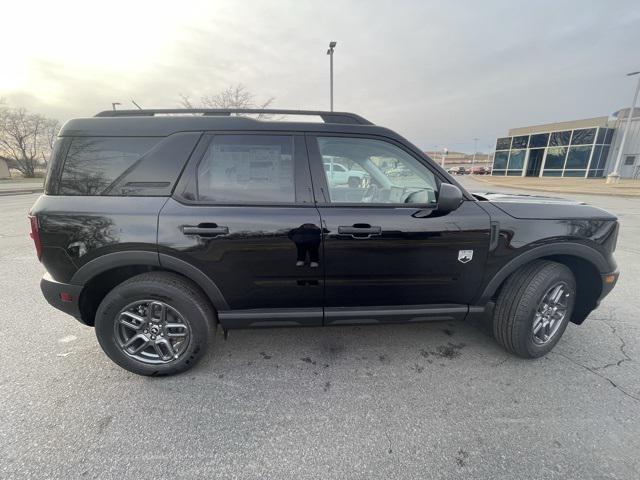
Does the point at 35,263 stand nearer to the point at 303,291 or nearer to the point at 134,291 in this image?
the point at 134,291

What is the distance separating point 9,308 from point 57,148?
2476mm

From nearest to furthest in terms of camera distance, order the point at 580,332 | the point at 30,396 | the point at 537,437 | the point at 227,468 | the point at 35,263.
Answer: the point at 227,468
the point at 537,437
the point at 30,396
the point at 580,332
the point at 35,263

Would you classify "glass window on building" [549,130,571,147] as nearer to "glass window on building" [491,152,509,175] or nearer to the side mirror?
"glass window on building" [491,152,509,175]

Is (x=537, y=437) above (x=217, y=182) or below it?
below

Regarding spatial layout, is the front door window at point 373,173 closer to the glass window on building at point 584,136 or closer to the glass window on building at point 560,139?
the glass window on building at point 584,136

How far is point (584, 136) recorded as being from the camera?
84.2ft

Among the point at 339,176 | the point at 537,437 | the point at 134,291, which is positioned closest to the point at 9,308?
the point at 134,291

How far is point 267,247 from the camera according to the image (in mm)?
2158

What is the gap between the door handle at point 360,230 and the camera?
2.17 m

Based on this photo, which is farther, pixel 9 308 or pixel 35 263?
pixel 35 263

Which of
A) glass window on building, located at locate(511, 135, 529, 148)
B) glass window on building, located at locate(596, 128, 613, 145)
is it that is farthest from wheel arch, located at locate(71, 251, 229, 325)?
glass window on building, located at locate(511, 135, 529, 148)

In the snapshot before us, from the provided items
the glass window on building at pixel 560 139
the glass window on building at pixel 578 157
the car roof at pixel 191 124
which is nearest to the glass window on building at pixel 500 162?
the glass window on building at pixel 560 139

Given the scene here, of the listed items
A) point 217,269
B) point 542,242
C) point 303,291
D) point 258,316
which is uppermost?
point 542,242

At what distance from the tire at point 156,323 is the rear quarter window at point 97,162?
2.41 ft
